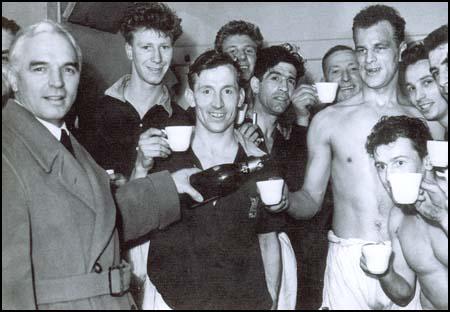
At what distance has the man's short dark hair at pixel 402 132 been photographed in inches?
98.7

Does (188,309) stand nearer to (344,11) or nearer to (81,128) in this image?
(81,128)

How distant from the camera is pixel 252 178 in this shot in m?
2.36

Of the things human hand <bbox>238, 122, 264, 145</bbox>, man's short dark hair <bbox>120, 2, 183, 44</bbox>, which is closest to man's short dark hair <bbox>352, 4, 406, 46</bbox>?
human hand <bbox>238, 122, 264, 145</bbox>

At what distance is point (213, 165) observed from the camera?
2359 millimetres

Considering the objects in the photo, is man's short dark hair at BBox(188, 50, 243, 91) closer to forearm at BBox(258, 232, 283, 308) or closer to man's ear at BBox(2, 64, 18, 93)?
forearm at BBox(258, 232, 283, 308)

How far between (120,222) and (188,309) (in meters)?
0.51

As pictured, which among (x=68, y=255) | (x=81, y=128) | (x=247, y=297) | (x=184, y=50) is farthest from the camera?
(x=184, y=50)

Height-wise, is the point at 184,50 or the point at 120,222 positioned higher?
the point at 184,50

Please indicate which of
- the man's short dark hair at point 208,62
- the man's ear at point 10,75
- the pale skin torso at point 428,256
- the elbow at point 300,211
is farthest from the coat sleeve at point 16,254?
the pale skin torso at point 428,256

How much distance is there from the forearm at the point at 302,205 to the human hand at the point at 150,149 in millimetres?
760

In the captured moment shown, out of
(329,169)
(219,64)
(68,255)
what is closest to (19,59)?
(68,255)

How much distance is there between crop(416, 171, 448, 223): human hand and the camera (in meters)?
1.98

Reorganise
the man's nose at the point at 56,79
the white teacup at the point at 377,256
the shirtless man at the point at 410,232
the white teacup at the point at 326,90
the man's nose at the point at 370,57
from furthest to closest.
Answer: the white teacup at the point at 326,90 < the man's nose at the point at 370,57 < the shirtless man at the point at 410,232 < the white teacup at the point at 377,256 < the man's nose at the point at 56,79

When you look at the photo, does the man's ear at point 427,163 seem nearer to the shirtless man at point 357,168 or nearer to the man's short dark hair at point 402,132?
the man's short dark hair at point 402,132
